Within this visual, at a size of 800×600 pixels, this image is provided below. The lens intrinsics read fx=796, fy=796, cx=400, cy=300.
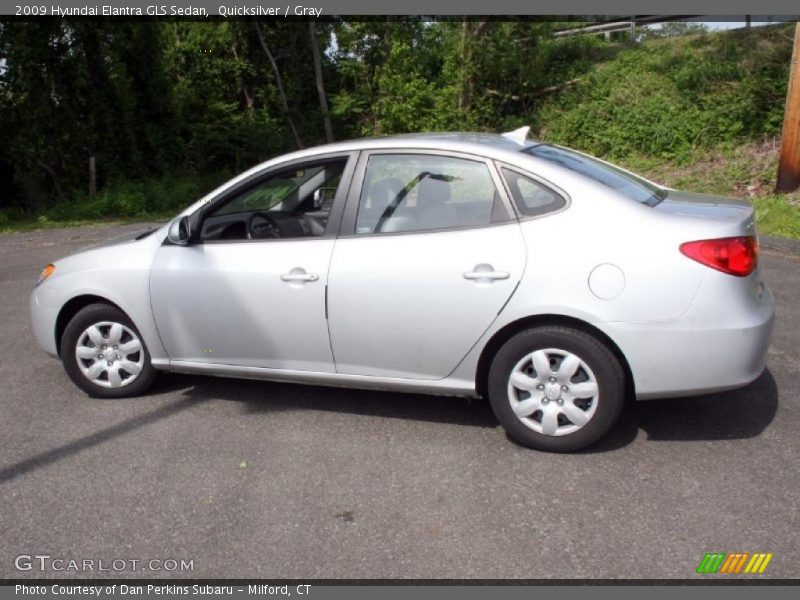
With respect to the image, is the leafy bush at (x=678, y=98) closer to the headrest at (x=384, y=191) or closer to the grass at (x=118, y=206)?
the grass at (x=118, y=206)

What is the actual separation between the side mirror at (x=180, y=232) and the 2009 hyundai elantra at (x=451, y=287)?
0.01 meters

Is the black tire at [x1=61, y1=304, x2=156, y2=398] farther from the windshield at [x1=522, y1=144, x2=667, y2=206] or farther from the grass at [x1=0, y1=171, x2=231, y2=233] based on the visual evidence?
the grass at [x1=0, y1=171, x2=231, y2=233]

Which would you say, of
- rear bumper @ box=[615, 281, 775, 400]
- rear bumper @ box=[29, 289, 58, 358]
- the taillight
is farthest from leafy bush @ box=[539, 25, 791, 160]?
rear bumper @ box=[29, 289, 58, 358]

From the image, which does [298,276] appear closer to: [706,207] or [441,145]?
[441,145]

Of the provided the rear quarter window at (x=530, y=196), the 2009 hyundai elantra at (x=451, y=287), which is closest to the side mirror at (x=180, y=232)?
the 2009 hyundai elantra at (x=451, y=287)

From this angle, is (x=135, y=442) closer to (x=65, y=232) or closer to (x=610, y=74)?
(x=65, y=232)

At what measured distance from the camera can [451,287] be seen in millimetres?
4227

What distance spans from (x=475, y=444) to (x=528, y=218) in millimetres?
1287

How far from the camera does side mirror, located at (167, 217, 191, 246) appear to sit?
195 inches

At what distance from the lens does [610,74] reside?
19.7 m

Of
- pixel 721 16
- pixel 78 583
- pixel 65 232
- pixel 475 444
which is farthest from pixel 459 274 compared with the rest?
pixel 721 16

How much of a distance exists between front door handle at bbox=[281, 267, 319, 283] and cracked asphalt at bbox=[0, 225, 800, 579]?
2.97 feet

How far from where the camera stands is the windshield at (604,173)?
14.5 feet

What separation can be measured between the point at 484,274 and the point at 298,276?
1.10 metres
